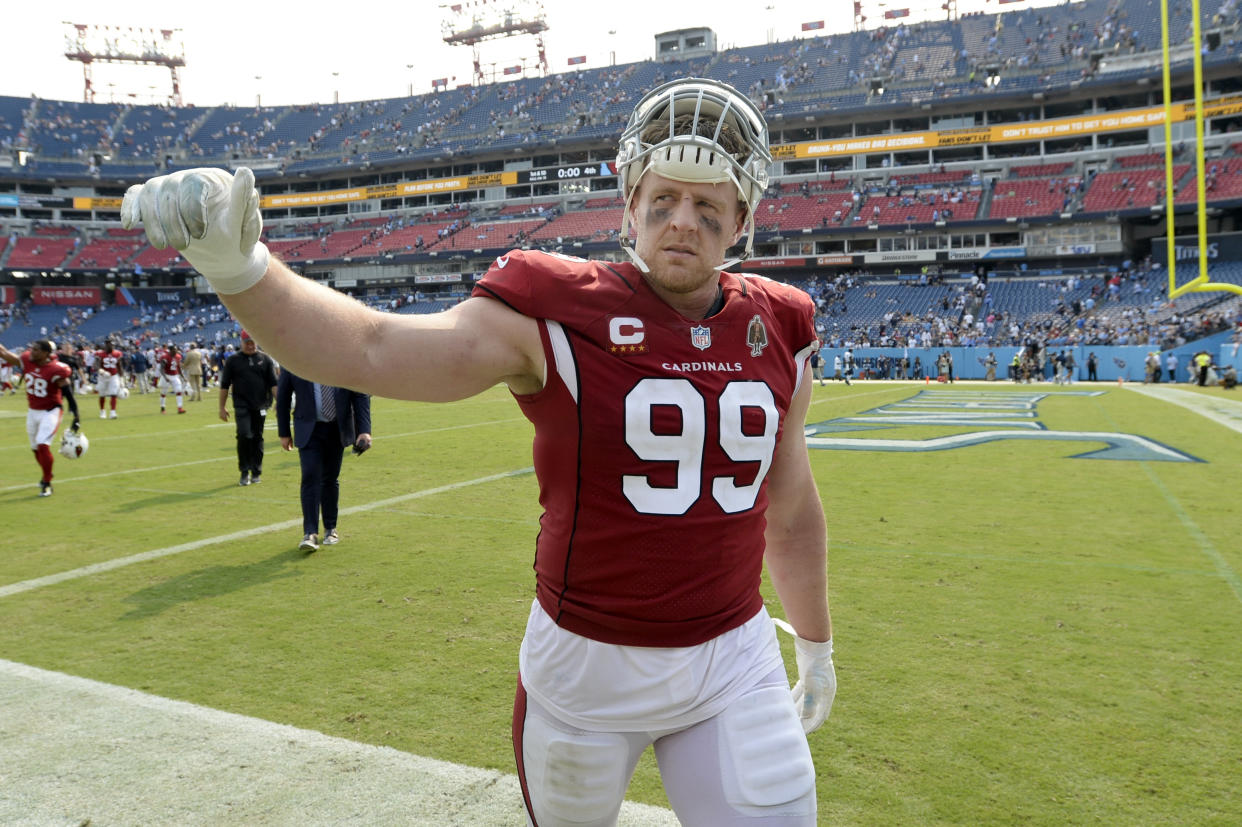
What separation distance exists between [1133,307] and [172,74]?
3058 inches

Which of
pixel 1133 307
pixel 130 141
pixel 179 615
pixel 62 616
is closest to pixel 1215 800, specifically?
pixel 179 615

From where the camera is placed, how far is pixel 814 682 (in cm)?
253

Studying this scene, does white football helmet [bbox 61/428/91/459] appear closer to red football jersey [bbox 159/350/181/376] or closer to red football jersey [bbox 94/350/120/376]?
red football jersey [bbox 94/350/120/376]

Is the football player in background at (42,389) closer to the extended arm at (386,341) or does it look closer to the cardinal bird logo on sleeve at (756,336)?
the extended arm at (386,341)

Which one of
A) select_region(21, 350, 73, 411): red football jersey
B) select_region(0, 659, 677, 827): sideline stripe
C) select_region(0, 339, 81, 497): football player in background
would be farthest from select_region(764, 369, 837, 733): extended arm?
select_region(21, 350, 73, 411): red football jersey

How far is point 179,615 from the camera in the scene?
5.38m

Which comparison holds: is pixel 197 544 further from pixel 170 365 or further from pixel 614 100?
pixel 614 100

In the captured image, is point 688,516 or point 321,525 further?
point 321,525

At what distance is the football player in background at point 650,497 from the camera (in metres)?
1.88

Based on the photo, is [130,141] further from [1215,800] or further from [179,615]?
[1215,800]

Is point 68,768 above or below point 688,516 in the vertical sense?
below

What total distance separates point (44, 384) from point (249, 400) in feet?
7.86

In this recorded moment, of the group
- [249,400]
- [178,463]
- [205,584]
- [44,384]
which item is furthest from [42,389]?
[205,584]

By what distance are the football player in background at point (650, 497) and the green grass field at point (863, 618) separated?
1441 millimetres
